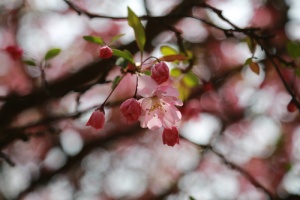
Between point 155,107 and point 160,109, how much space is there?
3cm

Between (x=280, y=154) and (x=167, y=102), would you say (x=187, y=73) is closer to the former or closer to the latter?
(x=167, y=102)

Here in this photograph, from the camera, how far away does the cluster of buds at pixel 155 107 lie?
1.12 m

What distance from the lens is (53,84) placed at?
2762 millimetres

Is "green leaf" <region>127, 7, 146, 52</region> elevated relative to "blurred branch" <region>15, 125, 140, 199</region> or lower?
elevated

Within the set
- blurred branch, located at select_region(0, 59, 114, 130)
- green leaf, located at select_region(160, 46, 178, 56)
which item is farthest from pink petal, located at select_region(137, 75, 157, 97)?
blurred branch, located at select_region(0, 59, 114, 130)

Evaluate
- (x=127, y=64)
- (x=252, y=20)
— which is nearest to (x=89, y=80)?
(x=127, y=64)

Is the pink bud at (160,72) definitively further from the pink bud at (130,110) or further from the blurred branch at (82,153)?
the blurred branch at (82,153)

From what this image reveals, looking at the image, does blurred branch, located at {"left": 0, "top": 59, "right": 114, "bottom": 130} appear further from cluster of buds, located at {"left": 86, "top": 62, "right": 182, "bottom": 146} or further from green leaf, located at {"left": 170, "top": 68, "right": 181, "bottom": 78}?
cluster of buds, located at {"left": 86, "top": 62, "right": 182, "bottom": 146}

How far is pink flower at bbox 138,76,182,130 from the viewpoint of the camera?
1217mm

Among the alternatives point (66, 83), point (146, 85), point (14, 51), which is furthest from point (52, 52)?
point (66, 83)

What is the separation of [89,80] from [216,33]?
7.70ft

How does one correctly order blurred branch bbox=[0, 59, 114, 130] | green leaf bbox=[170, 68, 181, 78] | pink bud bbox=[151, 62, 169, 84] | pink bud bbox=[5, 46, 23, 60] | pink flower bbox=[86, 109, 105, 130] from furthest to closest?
blurred branch bbox=[0, 59, 114, 130]
pink bud bbox=[5, 46, 23, 60]
green leaf bbox=[170, 68, 181, 78]
pink flower bbox=[86, 109, 105, 130]
pink bud bbox=[151, 62, 169, 84]

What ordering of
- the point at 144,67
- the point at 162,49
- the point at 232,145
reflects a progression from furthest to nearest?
the point at 232,145 → the point at 162,49 → the point at 144,67

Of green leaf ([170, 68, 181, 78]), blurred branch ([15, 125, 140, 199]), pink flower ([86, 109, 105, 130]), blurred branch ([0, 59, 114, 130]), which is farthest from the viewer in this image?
blurred branch ([15, 125, 140, 199])
